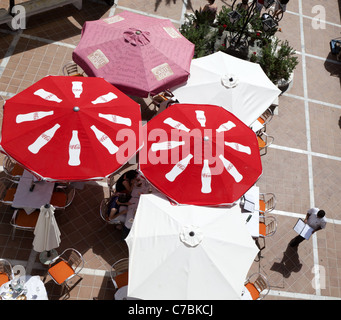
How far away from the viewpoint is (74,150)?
8477mm

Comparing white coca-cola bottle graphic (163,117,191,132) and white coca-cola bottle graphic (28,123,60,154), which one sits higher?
white coca-cola bottle graphic (163,117,191,132)

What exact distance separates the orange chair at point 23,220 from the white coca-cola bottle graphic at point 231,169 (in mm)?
4799

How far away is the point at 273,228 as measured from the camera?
10.5m

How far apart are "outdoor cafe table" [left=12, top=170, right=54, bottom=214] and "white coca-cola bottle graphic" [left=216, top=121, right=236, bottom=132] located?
175 inches

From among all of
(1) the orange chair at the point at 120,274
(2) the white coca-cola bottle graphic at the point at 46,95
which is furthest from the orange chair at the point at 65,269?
(2) the white coca-cola bottle graphic at the point at 46,95

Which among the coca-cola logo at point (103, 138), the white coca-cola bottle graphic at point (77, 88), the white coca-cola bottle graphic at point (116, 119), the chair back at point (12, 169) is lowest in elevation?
the chair back at point (12, 169)

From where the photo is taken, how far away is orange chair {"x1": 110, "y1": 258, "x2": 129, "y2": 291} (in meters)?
9.07

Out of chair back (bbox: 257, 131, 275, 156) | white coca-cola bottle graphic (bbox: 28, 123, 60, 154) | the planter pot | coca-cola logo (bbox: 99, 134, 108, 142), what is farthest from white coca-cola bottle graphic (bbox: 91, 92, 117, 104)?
the planter pot

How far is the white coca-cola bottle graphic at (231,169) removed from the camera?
8938mm

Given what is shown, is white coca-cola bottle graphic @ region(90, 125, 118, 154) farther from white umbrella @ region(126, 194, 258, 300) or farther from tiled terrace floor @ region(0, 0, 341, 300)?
tiled terrace floor @ region(0, 0, 341, 300)

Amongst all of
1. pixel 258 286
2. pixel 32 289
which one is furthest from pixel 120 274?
pixel 258 286

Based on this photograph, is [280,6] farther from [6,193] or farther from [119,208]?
[6,193]

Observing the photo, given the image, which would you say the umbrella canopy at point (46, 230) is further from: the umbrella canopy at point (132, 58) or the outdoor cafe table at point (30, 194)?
the umbrella canopy at point (132, 58)
